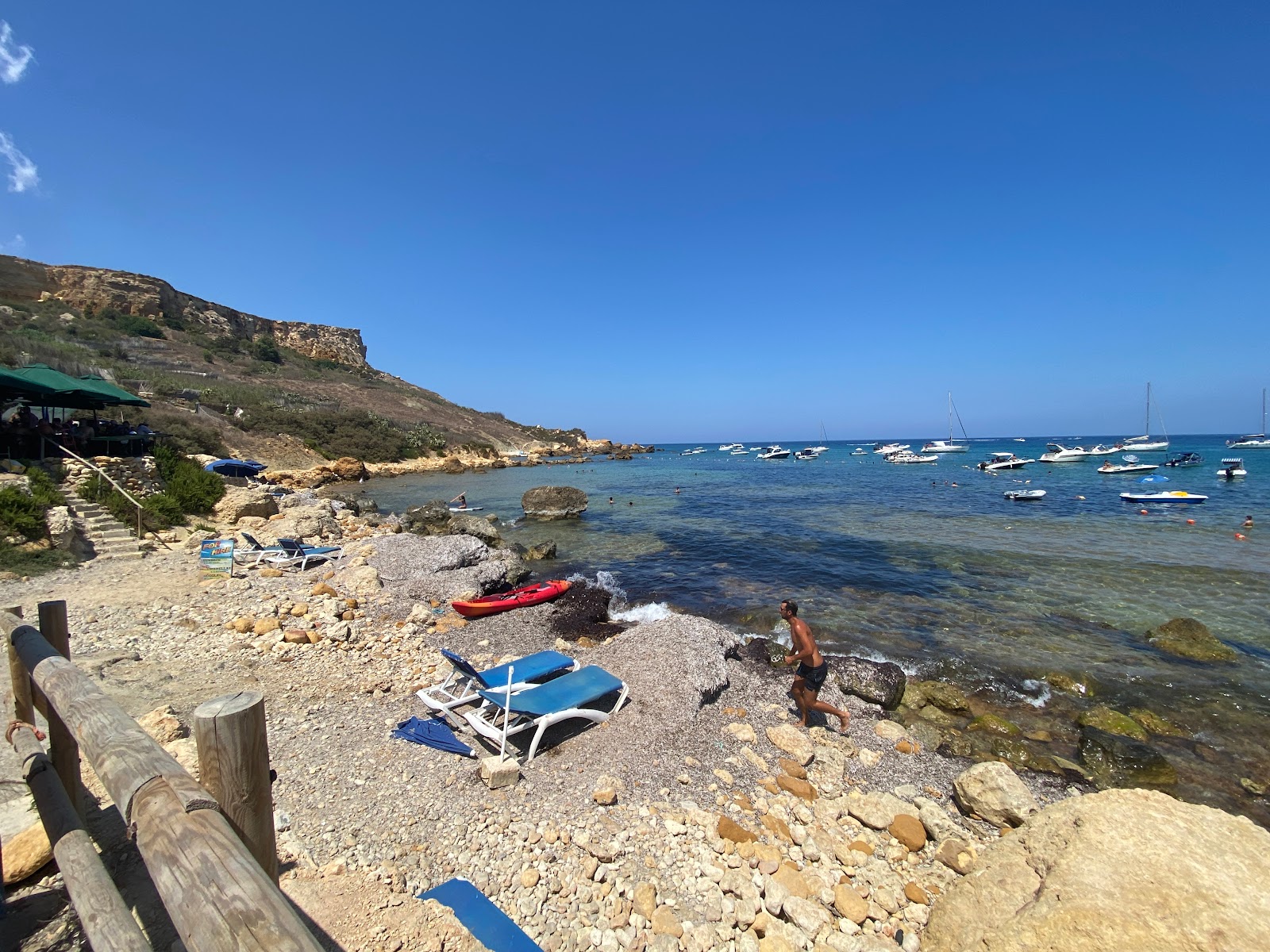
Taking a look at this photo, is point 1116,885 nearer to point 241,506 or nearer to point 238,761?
point 238,761

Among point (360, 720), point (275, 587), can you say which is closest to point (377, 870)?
point (360, 720)

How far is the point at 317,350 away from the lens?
3295 inches

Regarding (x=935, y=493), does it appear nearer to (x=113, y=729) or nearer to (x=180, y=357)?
(x=113, y=729)

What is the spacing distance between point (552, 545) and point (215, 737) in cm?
1567

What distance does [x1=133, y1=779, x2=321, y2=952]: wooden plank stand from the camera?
1.35 metres

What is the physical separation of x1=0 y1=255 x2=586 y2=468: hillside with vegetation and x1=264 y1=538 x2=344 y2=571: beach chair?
18706 mm

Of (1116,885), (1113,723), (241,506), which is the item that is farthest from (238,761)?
(241,506)

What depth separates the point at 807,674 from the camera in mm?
7219

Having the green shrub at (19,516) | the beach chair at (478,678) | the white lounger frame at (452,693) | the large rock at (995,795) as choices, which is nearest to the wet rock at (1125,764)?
the large rock at (995,795)

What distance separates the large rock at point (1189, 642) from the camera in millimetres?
9531

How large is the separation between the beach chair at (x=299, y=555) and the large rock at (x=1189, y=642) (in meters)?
18.3

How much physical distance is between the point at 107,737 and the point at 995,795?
23.0 ft

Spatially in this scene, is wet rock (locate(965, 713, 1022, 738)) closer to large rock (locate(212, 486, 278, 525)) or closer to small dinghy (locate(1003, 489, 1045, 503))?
large rock (locate(212, 486, 278, 525))

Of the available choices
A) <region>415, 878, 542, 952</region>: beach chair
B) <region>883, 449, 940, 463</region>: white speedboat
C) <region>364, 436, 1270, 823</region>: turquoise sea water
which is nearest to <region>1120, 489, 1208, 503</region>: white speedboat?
<region>364, 436, 1270, 823</region>: turquoise sea water
